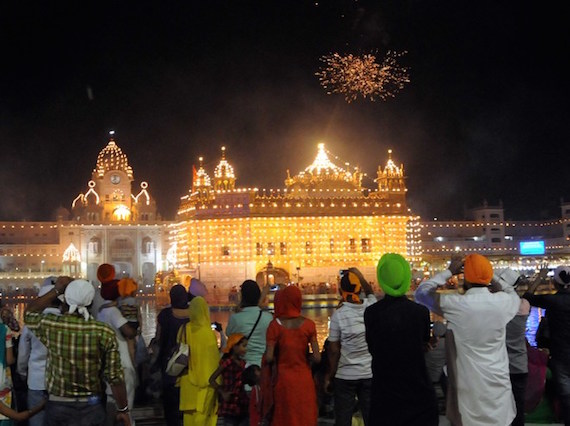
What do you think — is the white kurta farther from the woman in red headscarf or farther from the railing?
the railing

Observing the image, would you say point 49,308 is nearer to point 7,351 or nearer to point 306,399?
point 7,351

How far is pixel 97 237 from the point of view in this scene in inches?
2484

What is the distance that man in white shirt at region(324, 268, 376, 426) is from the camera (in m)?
5.34

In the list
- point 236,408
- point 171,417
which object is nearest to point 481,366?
point 236,408

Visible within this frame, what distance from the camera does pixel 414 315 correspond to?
434cm

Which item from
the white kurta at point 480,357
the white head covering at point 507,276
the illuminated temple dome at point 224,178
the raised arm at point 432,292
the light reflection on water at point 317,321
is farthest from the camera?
the illuminated temple dome at point 224,178

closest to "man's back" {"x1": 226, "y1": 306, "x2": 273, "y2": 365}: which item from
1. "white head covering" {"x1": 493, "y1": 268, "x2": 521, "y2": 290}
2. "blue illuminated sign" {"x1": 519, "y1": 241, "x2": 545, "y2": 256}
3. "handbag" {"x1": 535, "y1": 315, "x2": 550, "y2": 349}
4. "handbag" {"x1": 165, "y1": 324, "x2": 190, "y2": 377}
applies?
"handbag" {"x1": 165, "y1": 324, "x2": 190, "y2": 377}

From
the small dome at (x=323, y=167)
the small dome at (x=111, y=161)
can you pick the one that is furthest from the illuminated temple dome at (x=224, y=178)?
the small dome at (x=111, y=161)

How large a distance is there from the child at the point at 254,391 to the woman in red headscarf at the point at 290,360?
0.58 feet

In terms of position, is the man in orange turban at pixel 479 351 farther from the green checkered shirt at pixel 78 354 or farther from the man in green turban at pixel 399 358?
the green checkered shirt at pixel 78 354

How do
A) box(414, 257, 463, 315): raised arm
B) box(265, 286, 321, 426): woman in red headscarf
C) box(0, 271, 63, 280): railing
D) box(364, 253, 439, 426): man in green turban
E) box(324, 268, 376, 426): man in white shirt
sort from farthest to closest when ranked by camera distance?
box(0, 271, 63, 280): railing, box(324, 268, 376, 426): man in white shirt, box(265, 286, 321, 426): woman in red headscarf, box(414, 257, 463, 315): raised arm, box(364, 253, 439, 426): man in green turban

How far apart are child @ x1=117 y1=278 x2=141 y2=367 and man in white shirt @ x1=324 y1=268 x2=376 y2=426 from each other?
1.90 metres

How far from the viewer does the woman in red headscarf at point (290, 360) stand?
16.3 ft

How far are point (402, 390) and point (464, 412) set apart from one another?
0.57 metres
